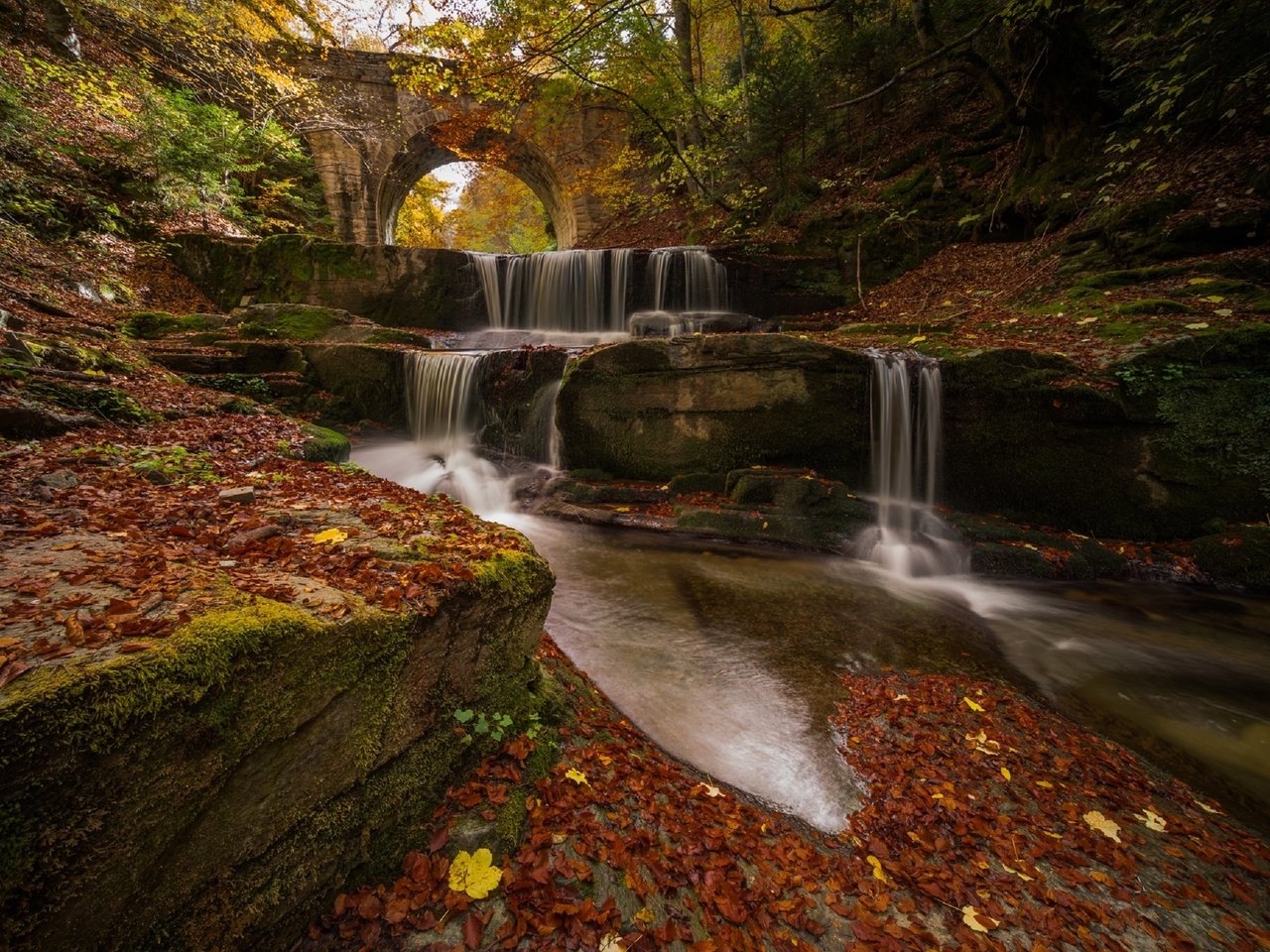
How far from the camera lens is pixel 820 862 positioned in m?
2.10

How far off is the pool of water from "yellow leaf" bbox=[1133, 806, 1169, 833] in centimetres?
61

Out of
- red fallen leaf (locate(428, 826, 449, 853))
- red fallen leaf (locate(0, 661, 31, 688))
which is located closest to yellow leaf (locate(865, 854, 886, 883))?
red fallen leaf (locate(428, 826, 449, 853))

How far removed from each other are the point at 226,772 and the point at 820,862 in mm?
2194

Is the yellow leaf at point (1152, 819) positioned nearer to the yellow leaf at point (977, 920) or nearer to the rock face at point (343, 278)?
the yellow leaf at point (977, 920)

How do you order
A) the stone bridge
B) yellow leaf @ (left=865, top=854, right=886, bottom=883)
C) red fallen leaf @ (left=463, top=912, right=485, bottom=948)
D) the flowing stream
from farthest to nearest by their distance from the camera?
1. the stone bridge
2. the flowing stream
3. yellow leaf @ (left=865, top=854, right=886, bottom=883)
4. red fallen leaf @ (left=463, top=912, right=485, bottom=948)

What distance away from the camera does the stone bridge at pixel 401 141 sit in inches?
631

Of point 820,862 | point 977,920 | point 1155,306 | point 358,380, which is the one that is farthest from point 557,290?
point 977,920

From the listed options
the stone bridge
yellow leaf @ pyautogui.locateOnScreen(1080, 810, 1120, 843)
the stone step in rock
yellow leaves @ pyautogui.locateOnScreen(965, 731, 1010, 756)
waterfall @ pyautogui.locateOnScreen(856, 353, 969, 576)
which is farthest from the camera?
the stone bridge

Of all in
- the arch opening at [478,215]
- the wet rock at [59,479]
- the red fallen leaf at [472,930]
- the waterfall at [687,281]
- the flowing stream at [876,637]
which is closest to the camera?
the red fallen leaf at [472,930]

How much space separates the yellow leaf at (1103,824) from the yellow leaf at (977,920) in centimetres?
92

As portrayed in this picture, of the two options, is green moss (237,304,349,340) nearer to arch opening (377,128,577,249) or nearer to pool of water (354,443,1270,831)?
pool of water (354,443,1270,831)

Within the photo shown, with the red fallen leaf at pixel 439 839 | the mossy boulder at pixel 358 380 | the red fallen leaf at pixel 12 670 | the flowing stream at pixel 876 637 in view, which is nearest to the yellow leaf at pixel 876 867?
the flowing stream at pixel 876 637

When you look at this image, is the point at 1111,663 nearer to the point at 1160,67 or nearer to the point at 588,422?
the point at 588,422

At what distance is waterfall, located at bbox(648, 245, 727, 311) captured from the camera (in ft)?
39.6
